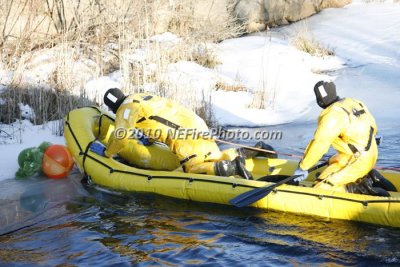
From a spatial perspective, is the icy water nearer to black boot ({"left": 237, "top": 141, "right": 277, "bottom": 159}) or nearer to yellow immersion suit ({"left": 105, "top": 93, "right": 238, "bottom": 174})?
yellow immersion suit ({"left": 105, "top": 93, "right": 238, "bottom": 174})

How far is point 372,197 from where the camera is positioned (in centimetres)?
567

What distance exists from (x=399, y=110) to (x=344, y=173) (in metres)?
5.29

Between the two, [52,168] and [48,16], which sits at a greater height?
[48,16]

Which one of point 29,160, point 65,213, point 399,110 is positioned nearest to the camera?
point 65,213

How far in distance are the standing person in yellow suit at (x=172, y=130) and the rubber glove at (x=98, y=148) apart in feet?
0.56

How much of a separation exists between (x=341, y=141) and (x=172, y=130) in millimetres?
2077

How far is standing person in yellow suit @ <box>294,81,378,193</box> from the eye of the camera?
19.2 ft

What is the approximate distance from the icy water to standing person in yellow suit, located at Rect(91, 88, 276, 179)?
24.1 inches

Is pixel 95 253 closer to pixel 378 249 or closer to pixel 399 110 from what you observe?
pixel 378 249

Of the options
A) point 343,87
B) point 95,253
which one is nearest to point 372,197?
point 95,253

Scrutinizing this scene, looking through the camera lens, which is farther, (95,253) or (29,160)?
(29,160)

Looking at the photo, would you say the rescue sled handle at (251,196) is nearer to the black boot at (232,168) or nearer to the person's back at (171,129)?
the black boot at (232,168)

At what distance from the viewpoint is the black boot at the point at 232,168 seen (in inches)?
265

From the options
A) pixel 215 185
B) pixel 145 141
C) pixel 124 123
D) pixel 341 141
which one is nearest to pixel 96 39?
pixel 145 141
